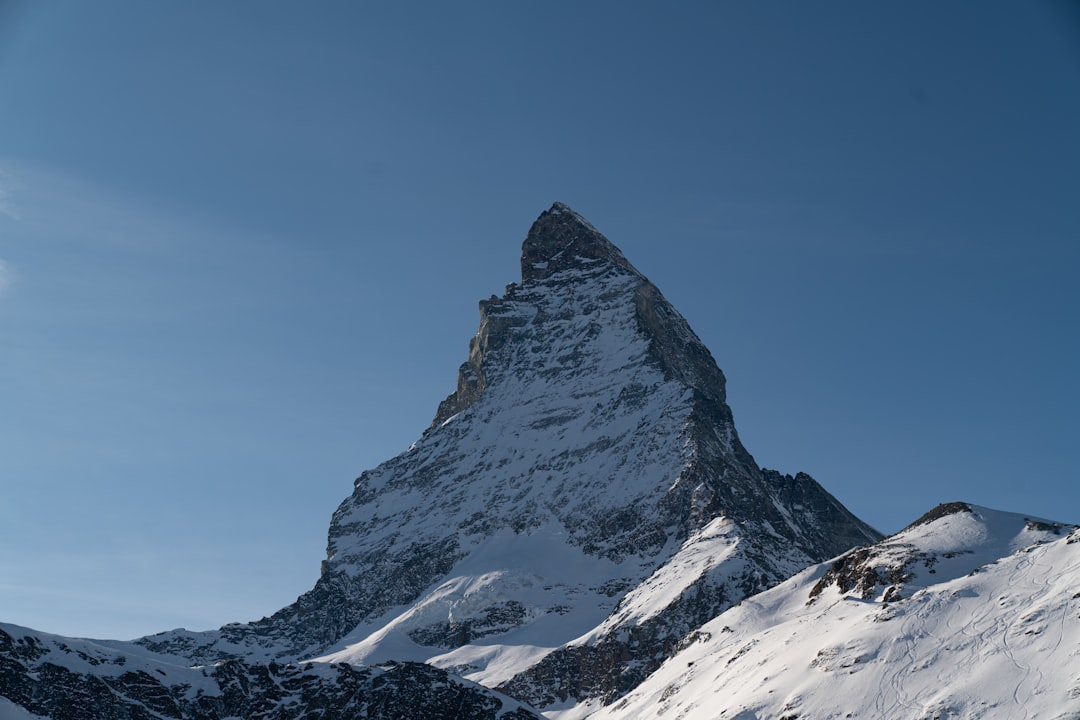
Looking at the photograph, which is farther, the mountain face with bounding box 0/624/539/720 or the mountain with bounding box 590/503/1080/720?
the mountain face with bounding box 0/624/539/720

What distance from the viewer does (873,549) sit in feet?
489

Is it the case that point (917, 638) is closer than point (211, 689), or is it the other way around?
point (917, 638)

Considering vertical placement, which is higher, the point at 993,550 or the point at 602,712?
the point at 993,550

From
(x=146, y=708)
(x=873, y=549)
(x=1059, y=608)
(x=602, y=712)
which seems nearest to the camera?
(x=1059, y=608)

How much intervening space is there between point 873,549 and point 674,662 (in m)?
Answer: 30.2

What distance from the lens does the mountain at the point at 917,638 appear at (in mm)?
109812

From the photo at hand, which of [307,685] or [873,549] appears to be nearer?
[873,549]

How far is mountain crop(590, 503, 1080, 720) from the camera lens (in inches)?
4323

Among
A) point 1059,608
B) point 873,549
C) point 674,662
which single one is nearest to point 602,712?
point 674,662

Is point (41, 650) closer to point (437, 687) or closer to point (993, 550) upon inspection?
point (437, 687)

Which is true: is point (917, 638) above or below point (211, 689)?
below

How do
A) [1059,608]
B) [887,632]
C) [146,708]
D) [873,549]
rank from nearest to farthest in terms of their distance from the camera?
1. [1059,608]
2. [887,632]
3. [873,549]
4. [146,708]

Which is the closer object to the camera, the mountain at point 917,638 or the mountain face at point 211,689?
the mountain at point 917,638

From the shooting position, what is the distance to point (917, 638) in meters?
122
